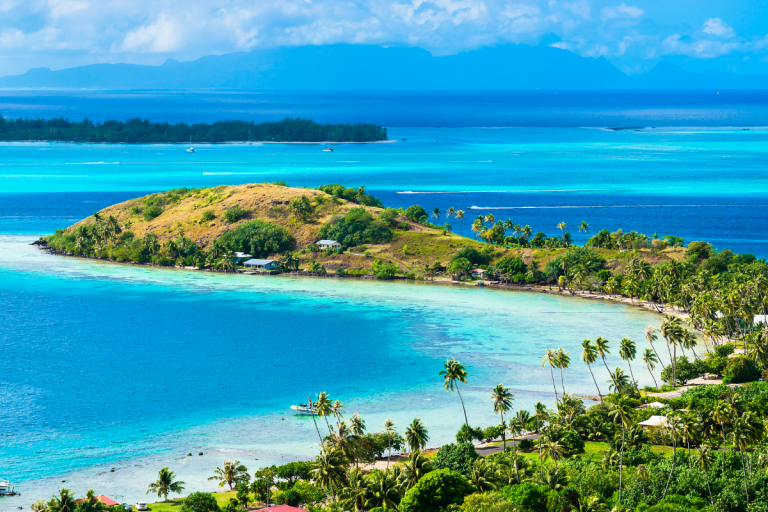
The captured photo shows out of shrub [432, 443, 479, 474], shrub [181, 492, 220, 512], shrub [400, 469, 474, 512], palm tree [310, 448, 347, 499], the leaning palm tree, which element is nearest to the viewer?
shrub [400, 469, 474, 512]

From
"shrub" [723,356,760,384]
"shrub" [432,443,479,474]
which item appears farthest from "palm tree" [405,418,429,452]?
"shrub" [723,356,760,384]

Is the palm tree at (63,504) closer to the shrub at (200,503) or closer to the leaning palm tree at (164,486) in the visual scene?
the shrub at (200,503)

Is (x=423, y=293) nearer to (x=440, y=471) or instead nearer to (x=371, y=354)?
(x=371, y=354)

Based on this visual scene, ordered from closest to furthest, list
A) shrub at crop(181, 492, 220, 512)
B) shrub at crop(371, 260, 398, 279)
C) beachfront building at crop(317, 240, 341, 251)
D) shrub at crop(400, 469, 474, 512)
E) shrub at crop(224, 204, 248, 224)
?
shrub at crop(400, 469, 474, 512) < shrub at crop(181, 492, 220, 512) < shrub at crop(371, 260, 398, 279) < beachfront building at crop(317, 240, 341, 251) < shrub at crop(224, 204, 248, 224)

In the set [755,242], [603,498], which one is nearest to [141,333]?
[603,498]

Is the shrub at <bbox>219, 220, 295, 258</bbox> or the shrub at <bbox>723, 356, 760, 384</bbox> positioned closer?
the shrub at <bbox>723, 356, 760, 384</bbox>

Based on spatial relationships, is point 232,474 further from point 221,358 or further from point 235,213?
point 235,213

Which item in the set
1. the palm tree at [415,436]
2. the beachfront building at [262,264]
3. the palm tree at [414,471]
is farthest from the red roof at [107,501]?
the beachfront building at [262,264]

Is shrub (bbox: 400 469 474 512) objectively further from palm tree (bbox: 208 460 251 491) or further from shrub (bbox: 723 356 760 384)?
shrub (bbox: 723 356 760 384)
